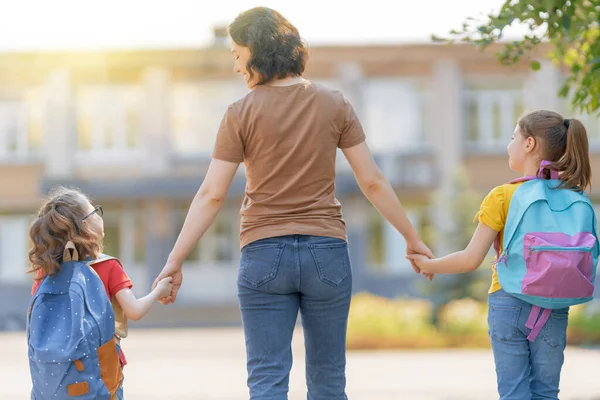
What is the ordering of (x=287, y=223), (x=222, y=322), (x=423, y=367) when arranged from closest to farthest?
(x=287, y=223)
(x=423, y=367)
(x=222, y=322)

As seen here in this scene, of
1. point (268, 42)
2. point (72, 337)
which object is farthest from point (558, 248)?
point (72, 337)

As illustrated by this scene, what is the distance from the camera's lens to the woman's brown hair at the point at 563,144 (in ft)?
15.4

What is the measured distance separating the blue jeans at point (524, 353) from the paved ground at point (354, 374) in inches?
148

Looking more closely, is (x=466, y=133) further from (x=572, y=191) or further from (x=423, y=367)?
(x=572, y=191)

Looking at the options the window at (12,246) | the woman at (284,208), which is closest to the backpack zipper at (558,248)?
the woman at (284,208)

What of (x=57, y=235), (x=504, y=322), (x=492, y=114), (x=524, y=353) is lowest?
(x=492, y=114)

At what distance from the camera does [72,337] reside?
445 centimetres

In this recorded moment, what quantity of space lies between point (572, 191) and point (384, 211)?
854mm

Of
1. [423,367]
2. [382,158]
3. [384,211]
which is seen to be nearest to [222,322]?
[382,158]

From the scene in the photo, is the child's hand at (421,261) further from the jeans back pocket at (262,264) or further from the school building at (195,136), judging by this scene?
the school building at (195,136)

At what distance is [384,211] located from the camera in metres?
4.95

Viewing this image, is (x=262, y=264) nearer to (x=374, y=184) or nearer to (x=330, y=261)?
(x=330, y=261)

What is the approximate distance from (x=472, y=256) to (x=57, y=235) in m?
1.83

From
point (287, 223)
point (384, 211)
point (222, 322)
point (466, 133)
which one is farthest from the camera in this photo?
point (466, 133)
